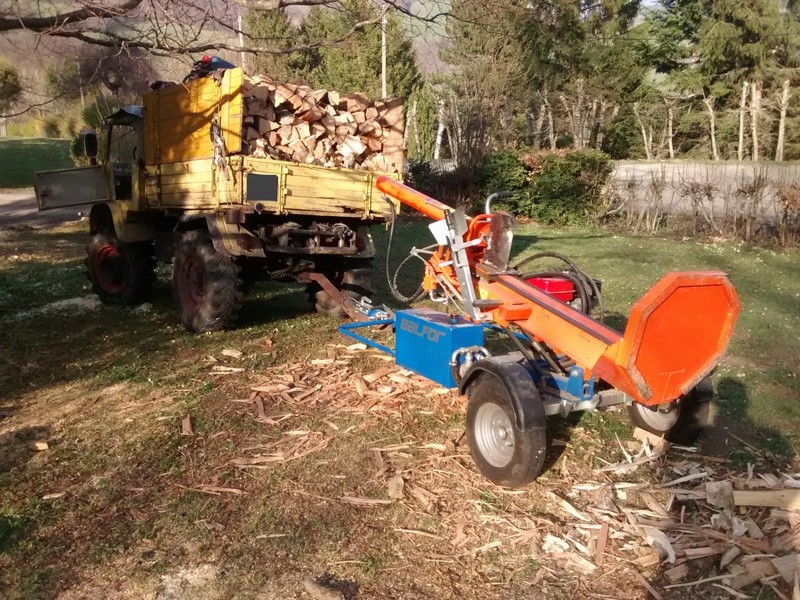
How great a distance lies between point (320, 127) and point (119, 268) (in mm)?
3509

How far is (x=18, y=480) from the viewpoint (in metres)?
4.16

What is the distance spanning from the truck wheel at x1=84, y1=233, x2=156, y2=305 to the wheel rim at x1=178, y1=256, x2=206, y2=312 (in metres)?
1.42

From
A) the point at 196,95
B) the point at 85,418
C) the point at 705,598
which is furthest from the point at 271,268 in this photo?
the point at 705,598

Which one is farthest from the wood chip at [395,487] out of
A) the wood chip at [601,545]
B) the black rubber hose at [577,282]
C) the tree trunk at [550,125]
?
the tree trunk at [550,125]

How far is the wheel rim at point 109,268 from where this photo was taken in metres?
8.88

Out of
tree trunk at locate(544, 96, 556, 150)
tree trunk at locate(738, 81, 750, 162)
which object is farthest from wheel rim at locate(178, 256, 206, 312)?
tree trunk at locate(738, 81, 750, 162)

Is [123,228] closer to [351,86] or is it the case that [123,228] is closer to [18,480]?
[18,480]

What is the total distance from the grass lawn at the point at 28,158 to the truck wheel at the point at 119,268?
68.6 ft

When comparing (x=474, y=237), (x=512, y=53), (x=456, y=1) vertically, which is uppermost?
(x=512, y=53)

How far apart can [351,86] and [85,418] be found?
31.0m

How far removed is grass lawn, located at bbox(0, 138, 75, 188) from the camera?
2933cm

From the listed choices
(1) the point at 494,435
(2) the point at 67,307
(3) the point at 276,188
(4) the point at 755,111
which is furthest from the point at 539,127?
(1) the point at 494,435

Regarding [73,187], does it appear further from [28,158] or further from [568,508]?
[28,158]

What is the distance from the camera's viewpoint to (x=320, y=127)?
7551 mm
